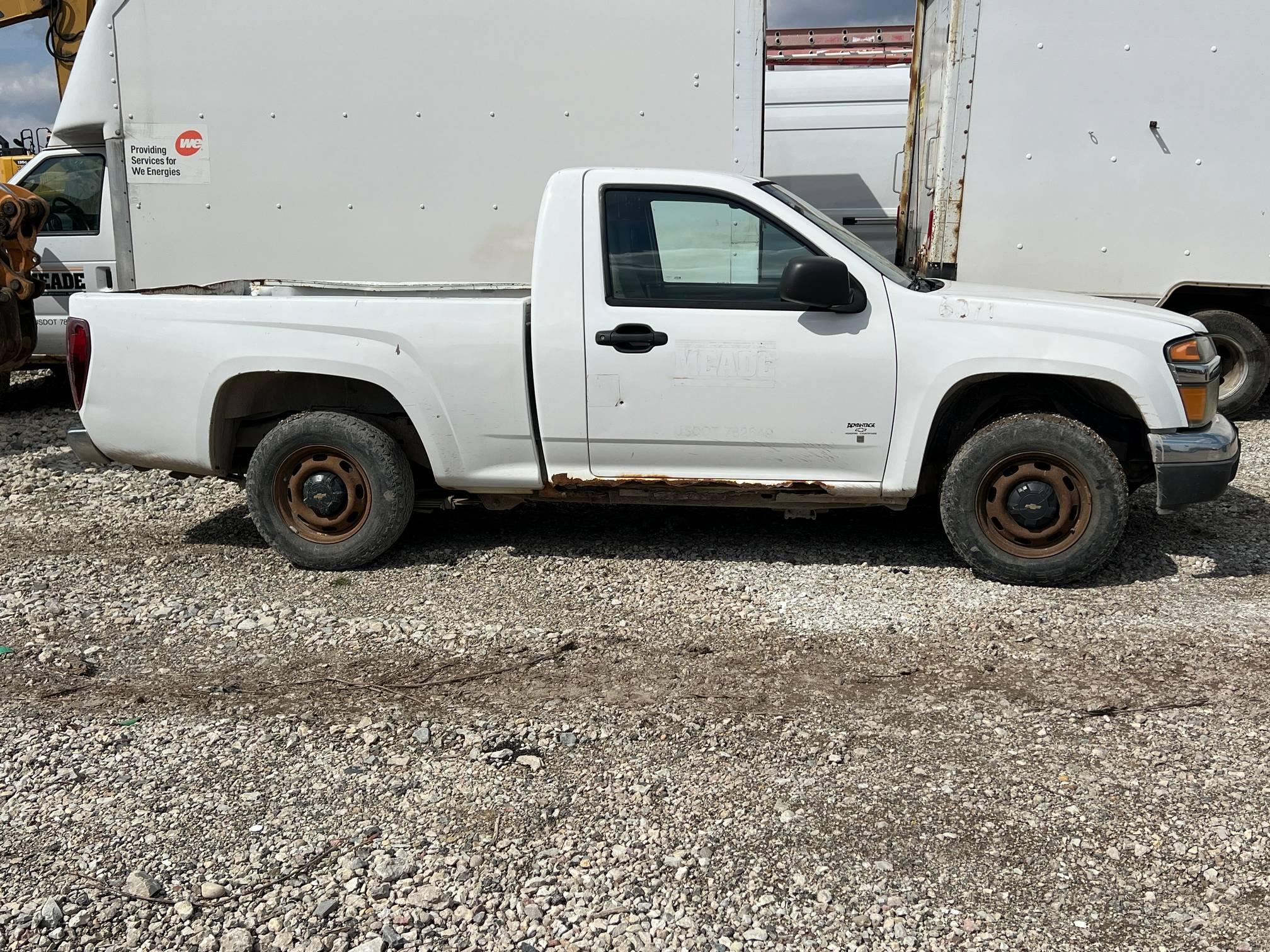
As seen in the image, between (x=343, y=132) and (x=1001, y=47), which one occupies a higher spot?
(x=1001, y=47)

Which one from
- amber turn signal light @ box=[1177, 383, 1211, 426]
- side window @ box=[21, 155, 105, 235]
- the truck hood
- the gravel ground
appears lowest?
the gravel ground

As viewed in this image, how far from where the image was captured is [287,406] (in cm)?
536

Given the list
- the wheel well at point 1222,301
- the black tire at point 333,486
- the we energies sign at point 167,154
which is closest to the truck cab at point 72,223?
the we energies sign at point 167,154

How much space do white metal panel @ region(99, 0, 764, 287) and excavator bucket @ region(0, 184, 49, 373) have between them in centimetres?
91

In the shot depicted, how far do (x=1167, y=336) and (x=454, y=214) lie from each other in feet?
16.3

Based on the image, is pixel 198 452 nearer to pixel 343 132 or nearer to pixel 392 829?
pixel 392 829

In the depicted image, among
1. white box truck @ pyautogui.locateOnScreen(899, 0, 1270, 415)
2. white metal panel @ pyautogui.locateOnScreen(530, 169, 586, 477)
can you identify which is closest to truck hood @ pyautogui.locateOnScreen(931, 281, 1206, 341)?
white metal panel @ pyautogui.locateOnScreen(530, 169, 586, 477)

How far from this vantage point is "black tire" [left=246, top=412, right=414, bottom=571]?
203 inches

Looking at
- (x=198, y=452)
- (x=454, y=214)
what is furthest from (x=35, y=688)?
(x=454, y=214)

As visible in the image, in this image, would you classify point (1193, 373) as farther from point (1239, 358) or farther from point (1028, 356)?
point (1239, 358)

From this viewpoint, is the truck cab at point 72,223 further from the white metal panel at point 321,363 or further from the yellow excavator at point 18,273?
the white metal panel at point 321,363

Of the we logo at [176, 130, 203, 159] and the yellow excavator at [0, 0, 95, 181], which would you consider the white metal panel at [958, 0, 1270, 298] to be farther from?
the yellow excavator at [0, 0, 95, 181]

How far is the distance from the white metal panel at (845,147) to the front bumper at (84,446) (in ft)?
22.0

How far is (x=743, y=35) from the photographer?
7.17 metres
